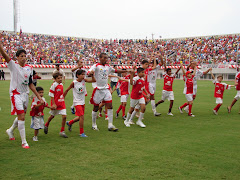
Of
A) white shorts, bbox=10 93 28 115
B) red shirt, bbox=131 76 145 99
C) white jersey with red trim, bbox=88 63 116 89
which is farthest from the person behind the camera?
red shirt, bbox=131 76 145 99

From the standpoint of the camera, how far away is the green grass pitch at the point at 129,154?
4754 mm

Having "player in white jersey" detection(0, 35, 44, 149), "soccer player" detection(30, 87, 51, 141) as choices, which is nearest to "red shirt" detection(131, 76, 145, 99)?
"soccer player" detection(30, 87, 51, 141)

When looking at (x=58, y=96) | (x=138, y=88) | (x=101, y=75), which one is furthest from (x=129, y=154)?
(x=138, y=88)

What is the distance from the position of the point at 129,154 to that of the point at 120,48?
5157 centimetres

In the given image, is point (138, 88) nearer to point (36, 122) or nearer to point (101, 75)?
point (101, 75)

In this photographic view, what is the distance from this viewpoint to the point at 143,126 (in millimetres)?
9047

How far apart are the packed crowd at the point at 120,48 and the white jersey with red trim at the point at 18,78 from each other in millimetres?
37831

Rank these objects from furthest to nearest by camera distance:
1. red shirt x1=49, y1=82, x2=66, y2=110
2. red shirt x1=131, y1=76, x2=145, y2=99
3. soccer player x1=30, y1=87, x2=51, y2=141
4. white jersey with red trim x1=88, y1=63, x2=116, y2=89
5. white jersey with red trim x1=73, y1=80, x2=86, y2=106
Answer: red shirt x1=131, y1=76, x2=145, y2=99, white jersey with red trim x1=88, y1=63, x2=116, y2=89, white jersey with red trim x1=73, y1=80, x2=86, y2=106, red shirt x1=49, y1=82, x2=66, y2=110, soccer player x1=30, y1=87, x2=51, y2=141

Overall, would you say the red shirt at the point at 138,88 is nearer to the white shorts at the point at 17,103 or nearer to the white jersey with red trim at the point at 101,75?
the white jersey with red trim at the point at 101,75

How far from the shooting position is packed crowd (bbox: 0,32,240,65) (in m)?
46.3

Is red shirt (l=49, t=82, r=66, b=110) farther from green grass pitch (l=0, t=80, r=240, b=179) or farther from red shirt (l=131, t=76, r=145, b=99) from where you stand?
red shirt (l=131, t=76, r=145, b=99)

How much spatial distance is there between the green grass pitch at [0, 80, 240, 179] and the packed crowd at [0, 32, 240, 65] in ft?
121

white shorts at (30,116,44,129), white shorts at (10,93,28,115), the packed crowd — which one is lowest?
white shorts at (30,116,44,129)

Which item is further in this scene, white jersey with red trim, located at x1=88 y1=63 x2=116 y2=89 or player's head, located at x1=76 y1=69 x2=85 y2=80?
white jersey with red trim, located at x1=88 y1=63 x2=116 y2=89
